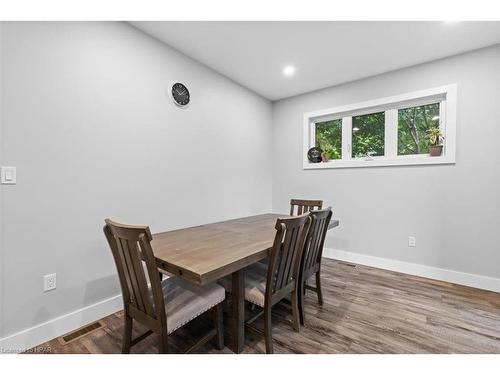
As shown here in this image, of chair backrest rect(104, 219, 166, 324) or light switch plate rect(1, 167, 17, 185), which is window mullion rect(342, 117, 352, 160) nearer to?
chair backrest rect(104, 219, 166, 324)

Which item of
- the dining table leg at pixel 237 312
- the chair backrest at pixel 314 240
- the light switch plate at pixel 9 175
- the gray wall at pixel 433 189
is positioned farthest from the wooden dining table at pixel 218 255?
the gray wall at pixel 433 189

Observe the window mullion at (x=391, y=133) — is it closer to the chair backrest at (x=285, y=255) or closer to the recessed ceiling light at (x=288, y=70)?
the recessed ceiling light at (x=288, y=70)

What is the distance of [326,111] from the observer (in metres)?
3.37

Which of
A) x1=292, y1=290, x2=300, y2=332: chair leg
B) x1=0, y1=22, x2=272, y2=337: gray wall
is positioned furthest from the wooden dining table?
x1=0, y1=22, x2=272, y2=337: gray wall

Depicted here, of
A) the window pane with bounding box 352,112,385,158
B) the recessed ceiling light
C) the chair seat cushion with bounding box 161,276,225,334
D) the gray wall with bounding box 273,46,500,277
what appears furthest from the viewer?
the window pane with bounding box 352,112,385,158

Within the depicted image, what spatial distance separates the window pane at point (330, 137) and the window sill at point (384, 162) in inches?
6.3

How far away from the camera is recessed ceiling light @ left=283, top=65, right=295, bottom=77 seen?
9.08ft

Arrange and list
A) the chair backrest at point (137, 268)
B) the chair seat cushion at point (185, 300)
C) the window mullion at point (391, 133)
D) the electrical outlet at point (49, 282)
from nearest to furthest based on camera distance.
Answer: the chair backrest at point (137, 268), the chair seat cushion at point (185, 300), the electrical outlet at point (49, 282), the window mullion at point (391, 133)

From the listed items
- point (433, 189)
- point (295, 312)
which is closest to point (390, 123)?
point (433, 189)

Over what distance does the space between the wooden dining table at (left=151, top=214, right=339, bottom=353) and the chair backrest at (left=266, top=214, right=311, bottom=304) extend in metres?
0.10

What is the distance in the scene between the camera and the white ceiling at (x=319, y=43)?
2.04 m
